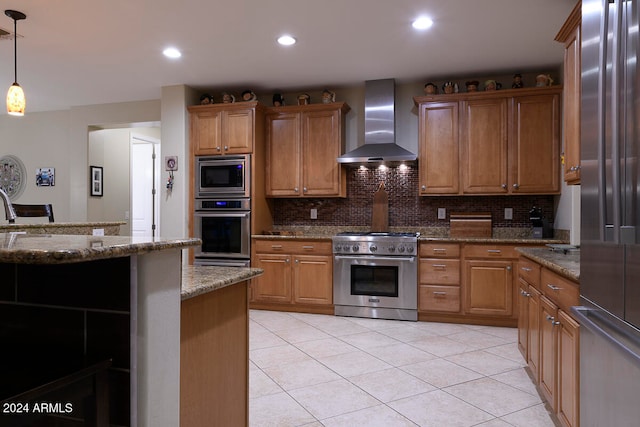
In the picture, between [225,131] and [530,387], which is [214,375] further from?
[225,131]

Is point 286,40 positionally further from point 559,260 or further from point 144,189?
point 144,189

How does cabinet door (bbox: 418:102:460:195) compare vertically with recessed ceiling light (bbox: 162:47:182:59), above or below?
below

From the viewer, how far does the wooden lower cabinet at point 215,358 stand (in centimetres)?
137

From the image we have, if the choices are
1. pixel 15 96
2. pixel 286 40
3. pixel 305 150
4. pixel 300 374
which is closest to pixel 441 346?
pixel 300 374

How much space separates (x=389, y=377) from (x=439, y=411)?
527 mm

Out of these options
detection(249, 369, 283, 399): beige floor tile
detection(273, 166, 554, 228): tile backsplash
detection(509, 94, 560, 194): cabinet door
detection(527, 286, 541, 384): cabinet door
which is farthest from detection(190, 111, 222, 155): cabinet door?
detection(527, 286, 541, 384): cabinet door

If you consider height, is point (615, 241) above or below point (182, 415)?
above

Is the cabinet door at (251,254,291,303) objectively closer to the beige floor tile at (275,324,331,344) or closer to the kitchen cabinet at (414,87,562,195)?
the beige floor tile at (275,324,331,344)

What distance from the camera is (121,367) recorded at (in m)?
1.07

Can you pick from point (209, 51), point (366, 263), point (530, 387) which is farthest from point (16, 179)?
point (530, 387)

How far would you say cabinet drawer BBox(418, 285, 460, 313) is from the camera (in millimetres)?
4219

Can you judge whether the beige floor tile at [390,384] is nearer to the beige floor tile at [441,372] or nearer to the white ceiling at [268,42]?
the beige floor tile at [441,372]

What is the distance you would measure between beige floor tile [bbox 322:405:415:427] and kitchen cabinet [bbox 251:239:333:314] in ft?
7.29

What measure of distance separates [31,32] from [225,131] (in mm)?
1951
